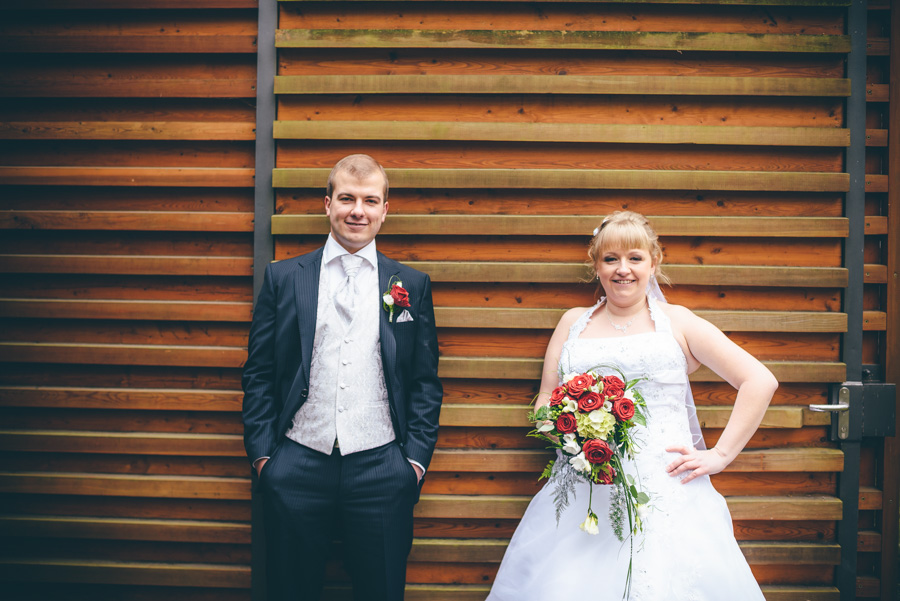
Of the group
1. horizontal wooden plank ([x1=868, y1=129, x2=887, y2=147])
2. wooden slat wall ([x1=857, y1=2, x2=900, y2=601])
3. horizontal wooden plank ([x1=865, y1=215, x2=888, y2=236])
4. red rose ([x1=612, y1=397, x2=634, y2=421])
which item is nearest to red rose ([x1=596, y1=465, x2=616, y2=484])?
red rose ([x1=612, y1=397, x2=634, y2=421])

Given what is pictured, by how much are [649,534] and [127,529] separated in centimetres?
290

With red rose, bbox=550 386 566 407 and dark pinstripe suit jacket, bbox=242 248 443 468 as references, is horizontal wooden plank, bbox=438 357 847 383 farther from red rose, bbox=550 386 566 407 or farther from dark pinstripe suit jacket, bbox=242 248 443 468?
red rose, bbox=550 386 566 407

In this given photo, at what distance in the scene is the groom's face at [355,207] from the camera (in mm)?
2418

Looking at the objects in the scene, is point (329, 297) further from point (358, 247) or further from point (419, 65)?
point (419, 65)

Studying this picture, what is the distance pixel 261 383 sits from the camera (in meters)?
2.41

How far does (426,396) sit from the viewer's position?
251 cm

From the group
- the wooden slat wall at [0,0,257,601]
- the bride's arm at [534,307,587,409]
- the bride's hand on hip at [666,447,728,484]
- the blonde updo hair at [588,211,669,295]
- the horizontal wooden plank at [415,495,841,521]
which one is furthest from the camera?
the wooden slat wall at [0,0,257,601]

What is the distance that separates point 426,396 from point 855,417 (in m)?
2.49

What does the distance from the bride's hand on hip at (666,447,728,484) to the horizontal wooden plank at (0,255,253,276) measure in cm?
249

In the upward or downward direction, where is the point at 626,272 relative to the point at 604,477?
upward

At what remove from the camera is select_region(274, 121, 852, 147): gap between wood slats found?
291cm

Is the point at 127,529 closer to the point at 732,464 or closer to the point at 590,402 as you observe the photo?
the point at 590,402

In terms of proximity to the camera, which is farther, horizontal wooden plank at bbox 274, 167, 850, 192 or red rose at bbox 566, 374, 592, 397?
horizontal wooden plank at bbox 274, 167, 850, 192

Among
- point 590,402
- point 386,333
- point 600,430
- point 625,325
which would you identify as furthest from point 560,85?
point 600,430
